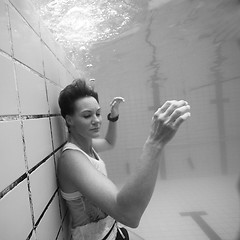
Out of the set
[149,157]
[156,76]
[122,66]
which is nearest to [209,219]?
[149,157]

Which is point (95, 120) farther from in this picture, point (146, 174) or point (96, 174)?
point (146, 174)

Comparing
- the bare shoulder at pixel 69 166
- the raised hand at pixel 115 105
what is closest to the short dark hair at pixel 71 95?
the bare shoulder at pixel 69 166

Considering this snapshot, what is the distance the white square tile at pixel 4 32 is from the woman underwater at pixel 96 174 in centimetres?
73

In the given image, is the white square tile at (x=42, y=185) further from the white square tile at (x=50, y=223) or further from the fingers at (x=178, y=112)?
the fingers at (x=178, y=112)

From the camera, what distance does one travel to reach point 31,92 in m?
1.27

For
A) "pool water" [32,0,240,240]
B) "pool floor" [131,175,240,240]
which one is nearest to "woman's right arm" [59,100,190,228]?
"pool water" [32,0,240,240]

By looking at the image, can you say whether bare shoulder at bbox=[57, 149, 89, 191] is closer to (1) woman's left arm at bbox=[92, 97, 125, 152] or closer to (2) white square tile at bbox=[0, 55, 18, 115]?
(2) white square tile at bbox=[0, 55, 18, 115]

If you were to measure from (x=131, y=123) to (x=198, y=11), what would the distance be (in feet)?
29.4

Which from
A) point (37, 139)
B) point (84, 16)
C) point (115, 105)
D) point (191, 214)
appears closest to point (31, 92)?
point (37, 139)

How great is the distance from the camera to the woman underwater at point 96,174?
46.6 inches

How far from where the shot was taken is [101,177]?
141cm

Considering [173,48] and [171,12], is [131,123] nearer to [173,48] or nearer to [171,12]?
[173,48]

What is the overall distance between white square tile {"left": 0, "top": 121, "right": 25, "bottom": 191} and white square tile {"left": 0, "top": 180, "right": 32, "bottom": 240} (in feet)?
0.18

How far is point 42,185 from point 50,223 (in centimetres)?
28
